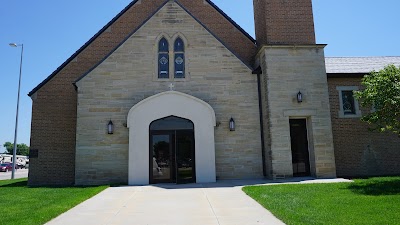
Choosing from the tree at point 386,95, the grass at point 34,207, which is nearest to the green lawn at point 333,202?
the tree at point 386,95

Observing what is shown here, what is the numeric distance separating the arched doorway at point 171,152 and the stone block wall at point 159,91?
51.9 inches

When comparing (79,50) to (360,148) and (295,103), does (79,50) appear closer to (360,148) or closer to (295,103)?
(295,103)

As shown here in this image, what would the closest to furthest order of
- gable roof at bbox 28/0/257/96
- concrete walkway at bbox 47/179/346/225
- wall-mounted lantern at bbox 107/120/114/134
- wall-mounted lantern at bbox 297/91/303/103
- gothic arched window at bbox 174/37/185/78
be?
concrete walkway at bbox 47/179/346/225 < wall-mounted lantern at bbox 107/120/114/134 < wall-mounted lantern at bbox 297/91/303/103 < gothic arched window at bbox 174/37/185/78 < gable roof at bbox 28/0/257/96

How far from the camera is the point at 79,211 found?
26.9 feet

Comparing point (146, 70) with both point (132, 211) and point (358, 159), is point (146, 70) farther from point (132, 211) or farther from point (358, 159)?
point (358, 159)

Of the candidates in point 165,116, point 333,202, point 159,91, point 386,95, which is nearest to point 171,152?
point 165,116

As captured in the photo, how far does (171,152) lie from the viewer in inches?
576

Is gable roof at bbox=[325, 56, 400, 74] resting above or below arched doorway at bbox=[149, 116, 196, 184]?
above

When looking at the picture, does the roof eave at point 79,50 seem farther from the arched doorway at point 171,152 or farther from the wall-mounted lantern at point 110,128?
the arched doorway at point 171,152

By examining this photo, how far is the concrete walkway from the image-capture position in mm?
6941

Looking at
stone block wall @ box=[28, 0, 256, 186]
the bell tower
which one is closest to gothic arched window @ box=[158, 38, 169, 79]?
stone block wall @ box=[28, 0, 256, 186]

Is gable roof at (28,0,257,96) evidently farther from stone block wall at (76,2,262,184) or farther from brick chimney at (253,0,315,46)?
brick chimney at (253,0,315,46)

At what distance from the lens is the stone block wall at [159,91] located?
49.2 ft

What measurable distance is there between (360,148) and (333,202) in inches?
375
